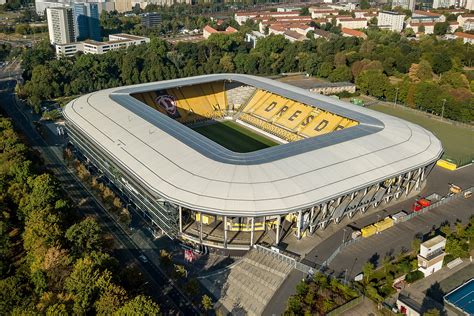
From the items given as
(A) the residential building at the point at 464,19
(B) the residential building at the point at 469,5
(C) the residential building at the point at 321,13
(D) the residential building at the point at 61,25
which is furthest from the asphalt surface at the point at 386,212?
(B) the residential building at the point at 469,5

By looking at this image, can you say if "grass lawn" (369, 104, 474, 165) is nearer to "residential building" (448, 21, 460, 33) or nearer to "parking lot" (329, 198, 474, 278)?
"parking lot" (329, 198, 474, 278)

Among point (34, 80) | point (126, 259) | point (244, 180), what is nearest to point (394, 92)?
point (244, 180)

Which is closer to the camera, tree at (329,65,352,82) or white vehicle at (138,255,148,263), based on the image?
white vehicle at (138,255,148,263)

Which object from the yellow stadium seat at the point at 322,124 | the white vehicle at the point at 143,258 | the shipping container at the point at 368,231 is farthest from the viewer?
the yellow stadium seat at the point at 322,124

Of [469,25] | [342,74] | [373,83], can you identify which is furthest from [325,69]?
[469,25]

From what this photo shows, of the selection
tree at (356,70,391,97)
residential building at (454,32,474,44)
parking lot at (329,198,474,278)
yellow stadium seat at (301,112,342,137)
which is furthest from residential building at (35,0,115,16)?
parking lot at (329,198,474,278)

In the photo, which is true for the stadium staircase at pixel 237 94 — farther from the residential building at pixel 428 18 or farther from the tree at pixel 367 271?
the residential building at pixel 428 18

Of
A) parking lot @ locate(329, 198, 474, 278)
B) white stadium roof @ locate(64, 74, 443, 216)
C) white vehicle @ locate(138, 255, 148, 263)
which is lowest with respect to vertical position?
white vehicle @ locate(138, 255, 148, 263)
